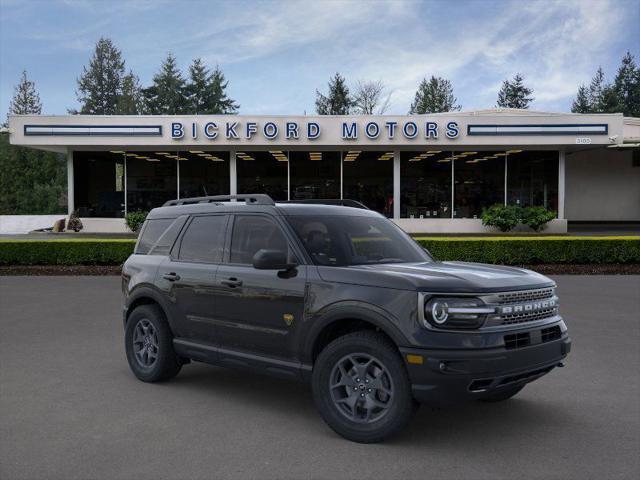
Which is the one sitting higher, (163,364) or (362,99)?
(362,99)

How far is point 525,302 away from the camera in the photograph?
475cm

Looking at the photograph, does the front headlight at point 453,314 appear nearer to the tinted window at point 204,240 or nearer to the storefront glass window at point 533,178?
the tinted window at point 204,240

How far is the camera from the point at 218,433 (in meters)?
4.92

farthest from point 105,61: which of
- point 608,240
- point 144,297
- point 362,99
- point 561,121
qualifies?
point 144,297

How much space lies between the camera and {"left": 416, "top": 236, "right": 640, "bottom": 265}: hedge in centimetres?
1714

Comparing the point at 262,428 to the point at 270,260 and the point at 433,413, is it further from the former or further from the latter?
the point at 433,413

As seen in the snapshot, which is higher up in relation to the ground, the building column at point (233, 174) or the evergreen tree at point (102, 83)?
the evergreen tree at point (102, 83)

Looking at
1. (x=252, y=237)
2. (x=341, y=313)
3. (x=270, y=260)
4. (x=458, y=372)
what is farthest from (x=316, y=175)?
(x=458, y=372)

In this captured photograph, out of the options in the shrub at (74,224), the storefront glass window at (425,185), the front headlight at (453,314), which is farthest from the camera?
the storefront glass window at (425,185)

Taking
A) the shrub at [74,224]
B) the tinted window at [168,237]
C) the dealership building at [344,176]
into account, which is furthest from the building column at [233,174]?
the tinted window at [168,237]

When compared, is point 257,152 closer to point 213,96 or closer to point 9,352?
point 9,352

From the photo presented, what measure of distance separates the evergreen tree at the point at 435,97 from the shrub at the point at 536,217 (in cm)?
5388

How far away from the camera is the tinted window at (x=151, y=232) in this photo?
6898 millimetres

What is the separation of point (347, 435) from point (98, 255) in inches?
571
